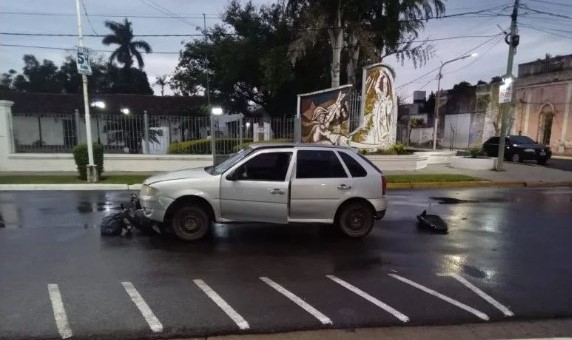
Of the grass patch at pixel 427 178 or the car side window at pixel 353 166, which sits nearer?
the car side window at pixel 353 166

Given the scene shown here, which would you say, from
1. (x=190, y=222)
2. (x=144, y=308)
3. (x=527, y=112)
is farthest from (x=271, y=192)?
(x=527, y=112)

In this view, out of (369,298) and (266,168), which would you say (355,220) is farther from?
(369,298)

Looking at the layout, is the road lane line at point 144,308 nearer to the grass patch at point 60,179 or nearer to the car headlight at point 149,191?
the car headlight at point 149,191

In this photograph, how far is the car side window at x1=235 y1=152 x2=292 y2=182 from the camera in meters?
6.61

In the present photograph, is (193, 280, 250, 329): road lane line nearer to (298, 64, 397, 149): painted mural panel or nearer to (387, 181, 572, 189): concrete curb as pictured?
(387, 181, 572, 189): concrete curb

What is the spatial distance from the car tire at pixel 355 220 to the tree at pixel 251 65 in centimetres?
1845

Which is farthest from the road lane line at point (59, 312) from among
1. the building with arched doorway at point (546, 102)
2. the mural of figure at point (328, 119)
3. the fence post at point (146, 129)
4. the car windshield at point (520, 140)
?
the building with arched doorway at point (546, 102)

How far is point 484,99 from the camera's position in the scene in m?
36.8

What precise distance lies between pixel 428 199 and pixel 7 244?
10063mm

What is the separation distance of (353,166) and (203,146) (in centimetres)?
1153

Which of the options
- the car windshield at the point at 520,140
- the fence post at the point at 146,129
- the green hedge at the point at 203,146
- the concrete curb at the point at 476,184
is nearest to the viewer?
the concrete curb at the point at 476,184

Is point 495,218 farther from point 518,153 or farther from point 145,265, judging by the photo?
point 518,153

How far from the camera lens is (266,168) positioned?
6.73 m

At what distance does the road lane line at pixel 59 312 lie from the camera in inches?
144
